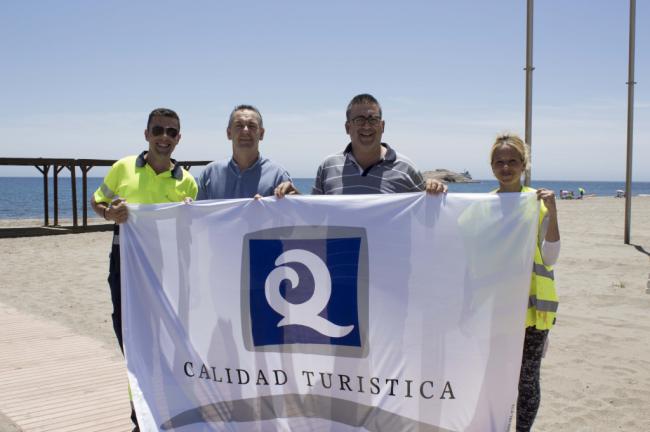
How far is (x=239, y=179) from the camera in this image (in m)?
3.82

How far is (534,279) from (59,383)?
4.02 meters

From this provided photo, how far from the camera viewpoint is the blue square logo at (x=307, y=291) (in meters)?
3.39

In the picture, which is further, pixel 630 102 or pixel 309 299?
pixel 630 102

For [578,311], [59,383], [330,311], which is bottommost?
[59,383]

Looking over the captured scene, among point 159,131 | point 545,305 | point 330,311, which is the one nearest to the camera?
point 545,305

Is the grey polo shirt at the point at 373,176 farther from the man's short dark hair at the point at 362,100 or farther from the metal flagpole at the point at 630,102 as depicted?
the metal flagpole at the point at 630,102

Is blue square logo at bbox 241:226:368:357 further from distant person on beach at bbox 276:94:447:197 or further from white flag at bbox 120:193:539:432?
distant person on beach at bbox 276:94:447:197

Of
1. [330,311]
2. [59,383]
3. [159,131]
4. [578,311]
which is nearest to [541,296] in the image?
[330,311]

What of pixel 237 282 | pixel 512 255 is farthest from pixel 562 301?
pixel 237 282

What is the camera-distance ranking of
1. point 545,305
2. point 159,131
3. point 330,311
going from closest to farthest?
point 545,305 < point 330,311 < point 159,131

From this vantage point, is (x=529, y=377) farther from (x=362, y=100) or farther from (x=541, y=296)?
(x=362, y=100)

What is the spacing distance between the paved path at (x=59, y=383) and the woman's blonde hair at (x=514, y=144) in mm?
3130

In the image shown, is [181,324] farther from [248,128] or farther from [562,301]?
[562,301]

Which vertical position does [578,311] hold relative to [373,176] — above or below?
below
